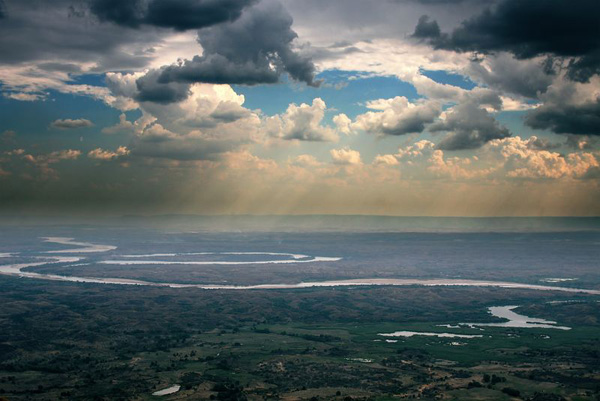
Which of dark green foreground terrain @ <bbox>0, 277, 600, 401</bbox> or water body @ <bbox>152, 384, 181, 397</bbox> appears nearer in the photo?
water body @ <bbox>152, 384, 181, 397</bbox>

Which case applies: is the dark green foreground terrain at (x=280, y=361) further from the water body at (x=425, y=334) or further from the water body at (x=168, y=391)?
the water body at (x=425, y=334)

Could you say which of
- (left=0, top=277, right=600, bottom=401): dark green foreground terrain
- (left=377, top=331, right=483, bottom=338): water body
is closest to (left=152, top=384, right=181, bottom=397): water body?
(left=0, top=277, right=600, bottom=401): dark green foreground terrain

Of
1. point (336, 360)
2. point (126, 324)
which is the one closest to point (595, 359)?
point (336, 360)

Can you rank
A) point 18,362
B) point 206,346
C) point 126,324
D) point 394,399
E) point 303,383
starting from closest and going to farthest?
point 394,399, point 303,383, point 18,362, point 206,346, point 126,324

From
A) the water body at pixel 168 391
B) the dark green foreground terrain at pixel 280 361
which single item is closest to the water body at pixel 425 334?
the dark green foreground terrain at pixel 280 361

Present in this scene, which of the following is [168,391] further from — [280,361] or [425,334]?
[425,334]

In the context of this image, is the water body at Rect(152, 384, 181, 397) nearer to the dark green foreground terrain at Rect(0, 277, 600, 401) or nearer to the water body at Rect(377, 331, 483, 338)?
the dark green foreground terrain at Rect(0, 277, 600, 401)

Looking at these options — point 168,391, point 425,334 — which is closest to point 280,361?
point 168,391

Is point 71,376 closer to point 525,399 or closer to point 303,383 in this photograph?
point 303,383

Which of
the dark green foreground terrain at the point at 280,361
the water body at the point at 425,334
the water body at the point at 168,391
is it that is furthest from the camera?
the water body at the point at 425,334

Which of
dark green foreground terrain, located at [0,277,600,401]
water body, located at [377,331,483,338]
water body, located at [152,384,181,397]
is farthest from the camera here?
water body, located at [377,331,483,338]

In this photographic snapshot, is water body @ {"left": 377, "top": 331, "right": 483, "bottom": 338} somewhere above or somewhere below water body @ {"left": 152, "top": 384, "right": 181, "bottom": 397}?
above
